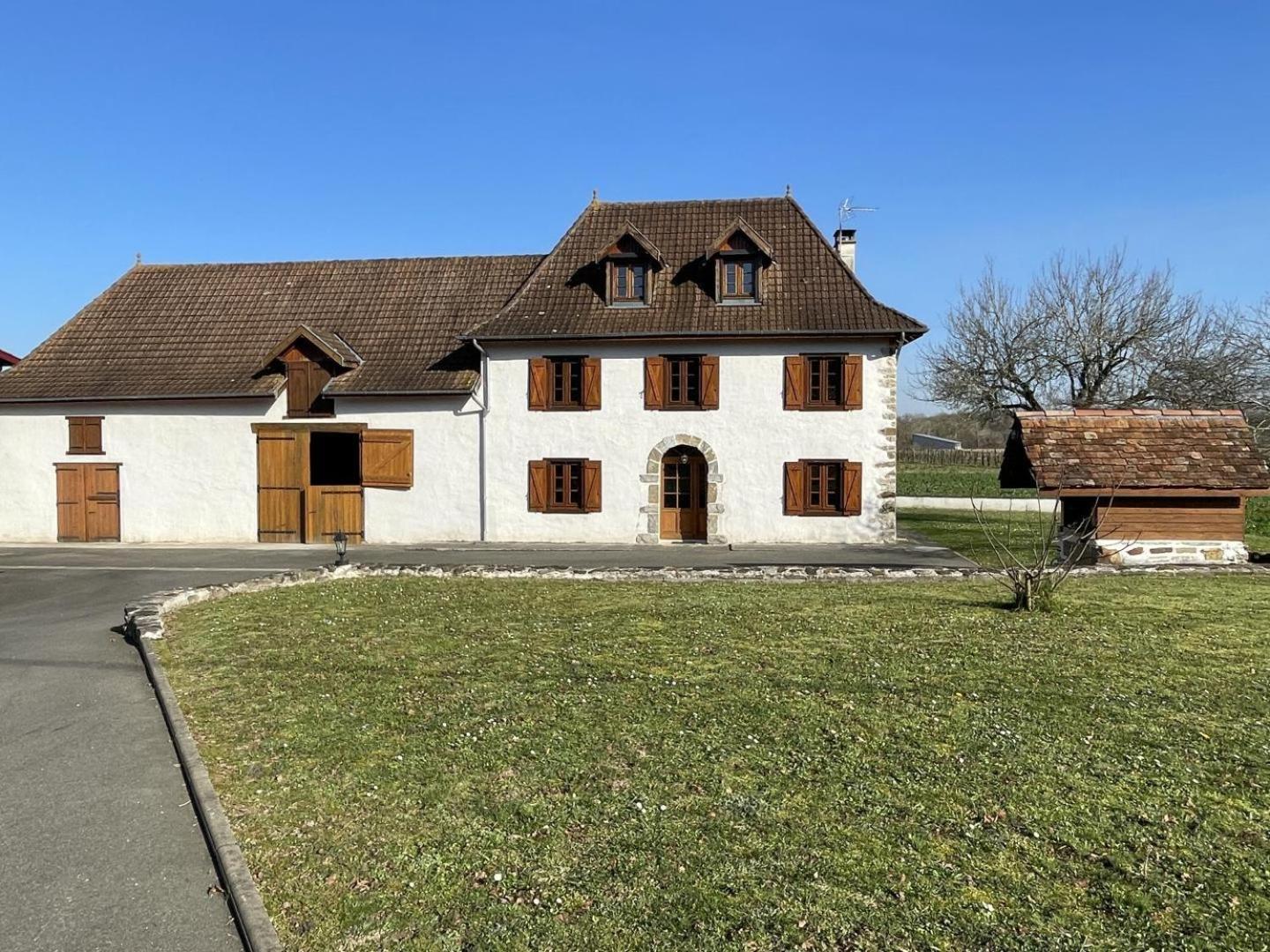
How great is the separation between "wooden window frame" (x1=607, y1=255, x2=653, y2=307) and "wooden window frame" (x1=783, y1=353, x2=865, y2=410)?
4031 millimetres

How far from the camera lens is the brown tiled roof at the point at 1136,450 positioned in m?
15.2

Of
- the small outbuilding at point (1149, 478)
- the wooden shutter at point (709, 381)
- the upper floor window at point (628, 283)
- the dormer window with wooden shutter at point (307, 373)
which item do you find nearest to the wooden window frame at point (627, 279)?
the upper floor window at point (628, 283)

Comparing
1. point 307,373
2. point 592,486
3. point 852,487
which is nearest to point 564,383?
point 592,486

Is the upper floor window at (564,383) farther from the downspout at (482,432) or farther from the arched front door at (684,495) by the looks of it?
the arched front door at (684,495)

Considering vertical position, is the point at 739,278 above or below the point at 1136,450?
above

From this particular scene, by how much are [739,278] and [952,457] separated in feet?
135

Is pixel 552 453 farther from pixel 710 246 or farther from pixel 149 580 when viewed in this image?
pixel 149 580

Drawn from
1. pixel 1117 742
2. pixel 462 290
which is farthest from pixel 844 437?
pixel 1117 742

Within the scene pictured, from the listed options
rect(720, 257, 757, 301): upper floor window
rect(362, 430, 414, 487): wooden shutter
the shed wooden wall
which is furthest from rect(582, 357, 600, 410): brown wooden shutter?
the shed wooden wall

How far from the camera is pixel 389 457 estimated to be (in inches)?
840

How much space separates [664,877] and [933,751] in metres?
2.45

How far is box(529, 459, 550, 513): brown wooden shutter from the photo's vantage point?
21.1 meters

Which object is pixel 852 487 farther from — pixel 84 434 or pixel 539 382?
pixel 84 434

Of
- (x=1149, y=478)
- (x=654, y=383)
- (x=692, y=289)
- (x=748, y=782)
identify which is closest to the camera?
(x=748, y=782)
